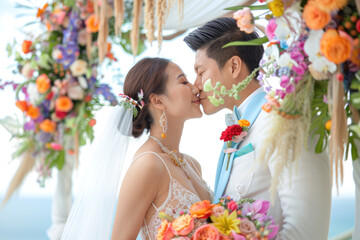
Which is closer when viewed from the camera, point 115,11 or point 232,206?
point 115,11

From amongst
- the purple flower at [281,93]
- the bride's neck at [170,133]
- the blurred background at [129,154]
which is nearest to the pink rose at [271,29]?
the purple flower at [281,93]

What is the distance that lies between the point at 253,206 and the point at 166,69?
1.01m

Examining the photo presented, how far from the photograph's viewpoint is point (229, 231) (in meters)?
1.76

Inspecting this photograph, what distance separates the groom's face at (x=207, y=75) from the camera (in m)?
2.51

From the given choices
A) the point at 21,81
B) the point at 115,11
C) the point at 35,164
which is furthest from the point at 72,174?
the point at 115,11

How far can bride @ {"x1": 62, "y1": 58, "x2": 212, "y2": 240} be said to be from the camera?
2135 millimetres

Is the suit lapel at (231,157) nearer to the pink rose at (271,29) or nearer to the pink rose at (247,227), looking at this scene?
the pink rose at (247,227)

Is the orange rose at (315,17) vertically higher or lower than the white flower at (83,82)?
higher

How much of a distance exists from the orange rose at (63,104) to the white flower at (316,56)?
0.84 m

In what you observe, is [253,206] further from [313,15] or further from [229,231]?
[313,15]

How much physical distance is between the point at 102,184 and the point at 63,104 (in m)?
0.87

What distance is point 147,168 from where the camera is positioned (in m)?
2.18

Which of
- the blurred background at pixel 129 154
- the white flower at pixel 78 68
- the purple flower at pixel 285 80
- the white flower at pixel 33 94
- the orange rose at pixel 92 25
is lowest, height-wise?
the blurred background at pixel 129 154

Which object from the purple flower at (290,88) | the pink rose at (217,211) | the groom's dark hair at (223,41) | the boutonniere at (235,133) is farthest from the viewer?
the groom's dark hair at (223,41)
